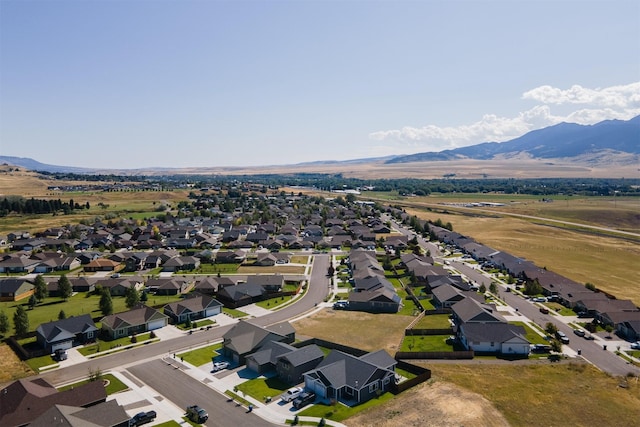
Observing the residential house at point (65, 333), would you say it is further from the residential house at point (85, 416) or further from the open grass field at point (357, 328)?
the open grass field at point (357, 328)

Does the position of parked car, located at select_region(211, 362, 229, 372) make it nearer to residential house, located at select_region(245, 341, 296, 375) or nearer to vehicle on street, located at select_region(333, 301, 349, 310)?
residential house, located at select_region(245, 341, 296, 375)

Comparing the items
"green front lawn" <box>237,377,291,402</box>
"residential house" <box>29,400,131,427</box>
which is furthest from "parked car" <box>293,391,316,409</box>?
"residential house" <box>29,400,131,427</box>

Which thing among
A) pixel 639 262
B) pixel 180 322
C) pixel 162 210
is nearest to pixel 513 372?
pixel 180 322

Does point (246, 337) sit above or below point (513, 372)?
above

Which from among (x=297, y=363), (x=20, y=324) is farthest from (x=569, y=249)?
(x=20, y=324)

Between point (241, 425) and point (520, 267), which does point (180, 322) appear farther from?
point (520, 267)

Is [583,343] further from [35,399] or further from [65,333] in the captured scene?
[65,333]

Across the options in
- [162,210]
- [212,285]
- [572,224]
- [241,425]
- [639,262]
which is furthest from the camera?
[162,210]
